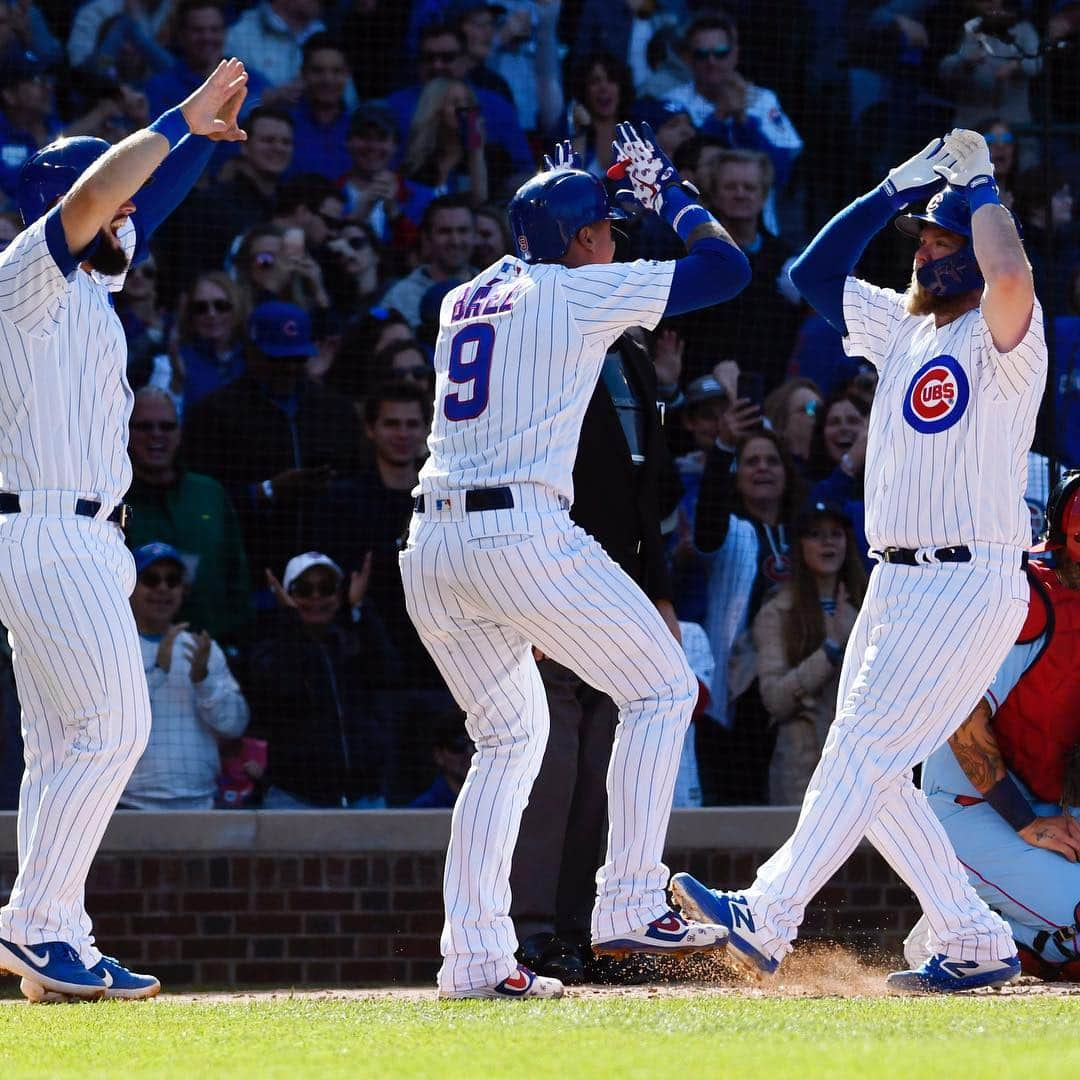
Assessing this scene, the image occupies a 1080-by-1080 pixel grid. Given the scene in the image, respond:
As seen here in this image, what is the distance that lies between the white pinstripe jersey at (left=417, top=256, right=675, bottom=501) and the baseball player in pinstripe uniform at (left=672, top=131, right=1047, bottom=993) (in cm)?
73

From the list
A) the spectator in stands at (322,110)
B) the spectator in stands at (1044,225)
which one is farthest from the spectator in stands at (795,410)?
the spectator in stands at (322,110)

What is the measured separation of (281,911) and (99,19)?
157 inches

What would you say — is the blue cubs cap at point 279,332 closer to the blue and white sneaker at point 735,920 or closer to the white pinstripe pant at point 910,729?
the white pinstripe pant at point 910,729

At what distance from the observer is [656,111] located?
337 inches

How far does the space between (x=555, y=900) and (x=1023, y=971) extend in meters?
1.29

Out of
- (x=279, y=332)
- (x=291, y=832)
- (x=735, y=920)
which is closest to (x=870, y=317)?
(x=735, y=920)

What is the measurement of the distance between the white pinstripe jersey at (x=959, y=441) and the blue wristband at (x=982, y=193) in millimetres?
251

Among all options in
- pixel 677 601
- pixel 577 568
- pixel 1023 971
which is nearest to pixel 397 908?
pixel 677 601

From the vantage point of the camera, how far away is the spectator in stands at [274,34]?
27.9ft

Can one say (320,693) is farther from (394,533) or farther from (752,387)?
(752,387)

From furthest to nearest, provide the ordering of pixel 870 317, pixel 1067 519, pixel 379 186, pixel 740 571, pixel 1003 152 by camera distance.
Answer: pixel 1003 152, pixel 379 186, pixel 740 571, pixel 1067 519, pixel 870 317

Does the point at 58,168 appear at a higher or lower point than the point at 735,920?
higher

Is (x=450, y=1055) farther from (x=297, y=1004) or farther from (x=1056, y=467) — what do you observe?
(x=1056, y=467)

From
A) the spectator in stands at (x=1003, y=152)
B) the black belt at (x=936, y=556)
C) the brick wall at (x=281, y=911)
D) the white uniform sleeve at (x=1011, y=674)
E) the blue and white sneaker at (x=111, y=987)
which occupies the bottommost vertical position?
the brick wall at (x=281, y=911)
